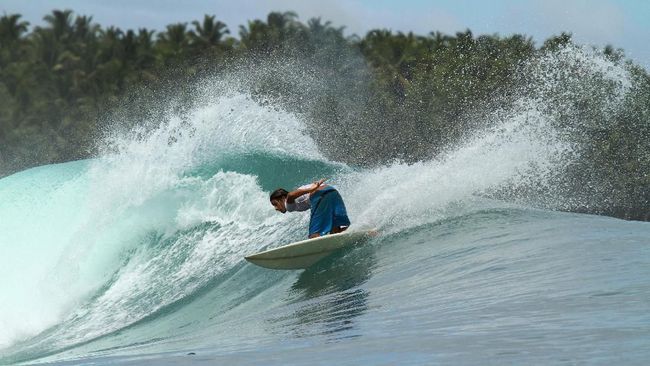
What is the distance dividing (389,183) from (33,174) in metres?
10.7

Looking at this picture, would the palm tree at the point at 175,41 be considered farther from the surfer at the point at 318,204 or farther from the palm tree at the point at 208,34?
the surfer at the point at 318,204

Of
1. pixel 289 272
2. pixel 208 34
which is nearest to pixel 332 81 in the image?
pixel 208 34

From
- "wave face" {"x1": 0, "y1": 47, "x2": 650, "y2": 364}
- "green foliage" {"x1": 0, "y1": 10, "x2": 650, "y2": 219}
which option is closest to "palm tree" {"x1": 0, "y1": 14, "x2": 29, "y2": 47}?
"green foliage" {"x1": 0, "y1": 10, "x2": 650, "y2": 219}

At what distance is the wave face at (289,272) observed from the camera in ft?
26.3

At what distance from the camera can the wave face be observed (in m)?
8.02

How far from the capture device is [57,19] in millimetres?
71125

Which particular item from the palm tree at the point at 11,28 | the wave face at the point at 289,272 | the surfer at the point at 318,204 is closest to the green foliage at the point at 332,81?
the palm tree at the point at 11,28

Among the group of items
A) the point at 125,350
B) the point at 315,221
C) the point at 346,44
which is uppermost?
the point at 346,44

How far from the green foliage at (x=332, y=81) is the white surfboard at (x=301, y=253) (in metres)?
24.6

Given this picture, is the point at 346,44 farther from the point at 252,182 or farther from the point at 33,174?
the point at 252,182

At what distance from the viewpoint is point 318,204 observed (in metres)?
13.0

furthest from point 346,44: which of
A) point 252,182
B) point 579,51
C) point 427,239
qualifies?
point 427,239

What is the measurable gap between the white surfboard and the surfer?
0.63 feet

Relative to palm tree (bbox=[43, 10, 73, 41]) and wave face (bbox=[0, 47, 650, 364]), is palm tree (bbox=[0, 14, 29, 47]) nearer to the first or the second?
palm tree (bbox=[43, 10, 73, 41])
